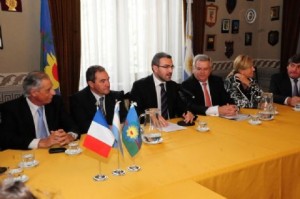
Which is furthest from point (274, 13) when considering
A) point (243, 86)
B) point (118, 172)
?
point (118, 172)

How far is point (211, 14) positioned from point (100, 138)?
4212 millimetres

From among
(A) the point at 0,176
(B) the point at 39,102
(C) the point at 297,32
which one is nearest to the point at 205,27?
(C) the point at 297,32

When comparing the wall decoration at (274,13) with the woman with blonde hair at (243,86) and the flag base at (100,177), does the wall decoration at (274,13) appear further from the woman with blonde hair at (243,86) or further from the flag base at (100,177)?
the flag base at (100,177)

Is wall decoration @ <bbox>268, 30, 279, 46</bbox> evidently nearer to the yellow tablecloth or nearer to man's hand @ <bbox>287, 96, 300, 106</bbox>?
man's hand @ <bbox>287, 96, 300, 106</bbox>

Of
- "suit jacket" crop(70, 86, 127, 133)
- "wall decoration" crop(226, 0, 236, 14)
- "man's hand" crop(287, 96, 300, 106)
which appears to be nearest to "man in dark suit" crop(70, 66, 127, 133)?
"suit jacket" crop(70, 86, 127, 133)

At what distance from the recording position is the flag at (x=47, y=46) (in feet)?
11.8

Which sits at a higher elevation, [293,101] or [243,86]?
[243,86]

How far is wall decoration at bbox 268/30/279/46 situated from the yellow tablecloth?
3666 millimetres

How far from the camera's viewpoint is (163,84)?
127 inches

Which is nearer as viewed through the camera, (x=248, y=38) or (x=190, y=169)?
(x=190, y=169)

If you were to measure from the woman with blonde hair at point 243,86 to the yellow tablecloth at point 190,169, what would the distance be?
3.45 ft

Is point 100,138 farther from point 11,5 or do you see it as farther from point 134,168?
point 11,5

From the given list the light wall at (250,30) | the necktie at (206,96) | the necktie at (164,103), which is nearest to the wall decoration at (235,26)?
the light wall at (250,30)

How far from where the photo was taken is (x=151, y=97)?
10.4ft
